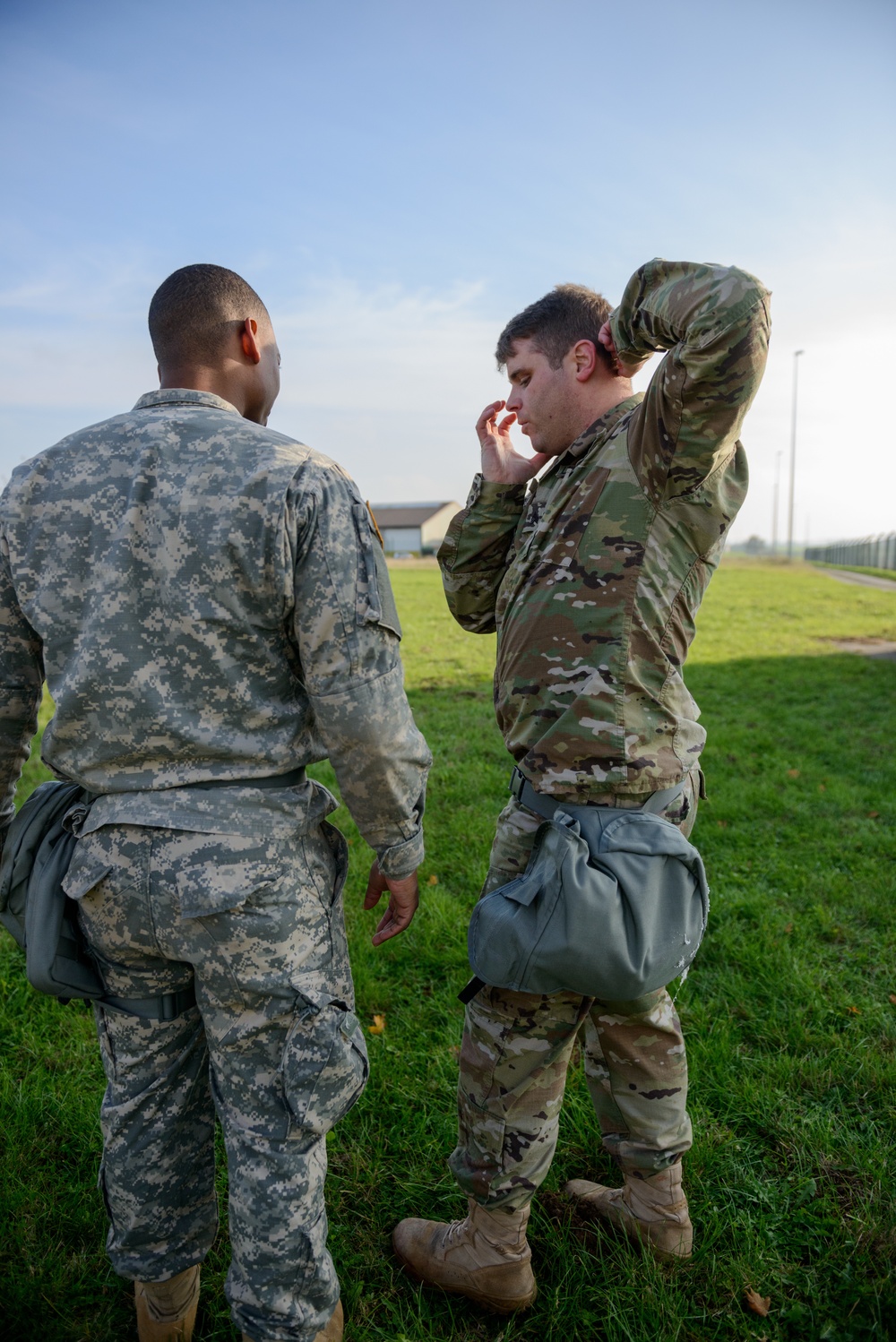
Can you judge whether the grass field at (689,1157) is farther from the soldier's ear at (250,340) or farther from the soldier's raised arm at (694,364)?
the soldier's ear at (250,340)

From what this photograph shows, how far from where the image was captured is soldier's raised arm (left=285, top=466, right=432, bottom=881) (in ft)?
5.89

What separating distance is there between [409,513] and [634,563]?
8236 cm

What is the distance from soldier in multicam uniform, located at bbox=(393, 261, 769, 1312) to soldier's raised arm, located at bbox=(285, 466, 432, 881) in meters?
0.43

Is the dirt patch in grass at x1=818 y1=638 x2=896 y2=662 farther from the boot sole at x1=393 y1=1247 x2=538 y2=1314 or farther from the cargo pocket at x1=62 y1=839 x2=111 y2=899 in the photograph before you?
the cargo pocket at x1=62 y1=839 x2=111 y2=899

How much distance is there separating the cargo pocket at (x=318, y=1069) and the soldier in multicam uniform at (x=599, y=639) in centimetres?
48

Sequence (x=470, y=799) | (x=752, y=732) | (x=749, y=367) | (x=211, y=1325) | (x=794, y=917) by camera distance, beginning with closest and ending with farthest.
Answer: (x=749, y=367) → (x=211, y=1325) → (x=794, y=917) → (x=470, y=799) → (x=752, y=732)

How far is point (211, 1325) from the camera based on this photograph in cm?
226

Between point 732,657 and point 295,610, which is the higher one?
point 295,610

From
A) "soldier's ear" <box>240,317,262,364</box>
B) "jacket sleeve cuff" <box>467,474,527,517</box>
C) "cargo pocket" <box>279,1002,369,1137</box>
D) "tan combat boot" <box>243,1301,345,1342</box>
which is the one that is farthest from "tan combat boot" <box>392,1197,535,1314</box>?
"soldier's ear" <box>240,317,262,364</box>

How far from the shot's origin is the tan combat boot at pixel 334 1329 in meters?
2.08

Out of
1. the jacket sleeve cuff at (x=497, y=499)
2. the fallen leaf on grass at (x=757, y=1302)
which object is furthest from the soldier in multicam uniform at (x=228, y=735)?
the fallen leaf on grass at (x=757, y=1302)

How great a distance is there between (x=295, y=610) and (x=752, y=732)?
22.3 feet

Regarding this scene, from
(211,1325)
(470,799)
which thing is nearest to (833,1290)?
(211,1325)

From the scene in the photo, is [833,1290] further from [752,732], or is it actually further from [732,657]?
[732,657]
